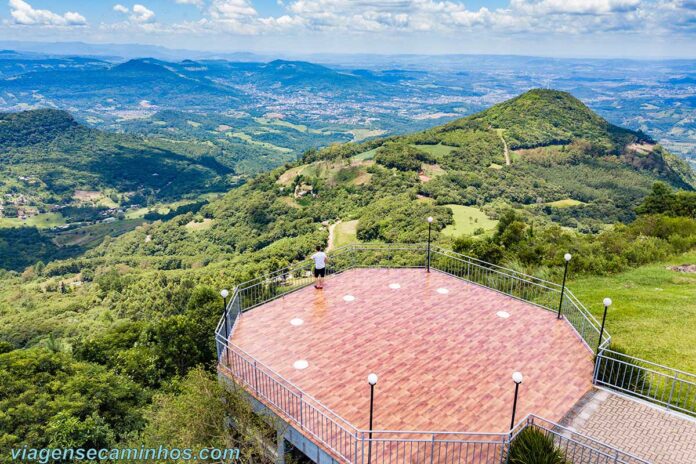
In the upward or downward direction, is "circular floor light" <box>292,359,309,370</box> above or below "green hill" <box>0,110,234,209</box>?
above

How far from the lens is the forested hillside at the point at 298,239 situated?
2114cm

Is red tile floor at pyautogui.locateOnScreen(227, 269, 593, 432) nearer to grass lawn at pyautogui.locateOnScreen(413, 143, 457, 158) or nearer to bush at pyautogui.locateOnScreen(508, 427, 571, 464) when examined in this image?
bush at pyautogui.locateOnScreen(508, 427, 571, 464)

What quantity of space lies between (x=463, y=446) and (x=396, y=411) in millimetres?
1792

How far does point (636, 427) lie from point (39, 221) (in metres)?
165

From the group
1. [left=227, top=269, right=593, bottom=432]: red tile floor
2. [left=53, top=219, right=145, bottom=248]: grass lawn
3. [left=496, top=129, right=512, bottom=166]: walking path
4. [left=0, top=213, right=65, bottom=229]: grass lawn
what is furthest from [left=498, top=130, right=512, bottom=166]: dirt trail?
[left=0, top=213, right=65, bottom=229]: grass lawn

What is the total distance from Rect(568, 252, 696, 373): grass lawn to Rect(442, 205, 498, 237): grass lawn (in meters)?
37.6

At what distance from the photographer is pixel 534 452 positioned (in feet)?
29.0

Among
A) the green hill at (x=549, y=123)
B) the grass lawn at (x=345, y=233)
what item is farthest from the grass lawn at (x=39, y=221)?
the green hill at (x=549, y=123)

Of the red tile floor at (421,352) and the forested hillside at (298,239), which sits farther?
the forested hillside at (298,239)

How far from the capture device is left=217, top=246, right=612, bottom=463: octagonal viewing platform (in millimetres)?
10320

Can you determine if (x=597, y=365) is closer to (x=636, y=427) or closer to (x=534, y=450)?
(x=636, y=427)

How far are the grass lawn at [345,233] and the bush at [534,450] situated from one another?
2207 inches

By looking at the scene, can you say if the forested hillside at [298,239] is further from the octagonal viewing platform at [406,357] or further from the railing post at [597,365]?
the railing post at [597,365]

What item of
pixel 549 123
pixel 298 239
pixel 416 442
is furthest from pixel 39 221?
pixel 416 442
